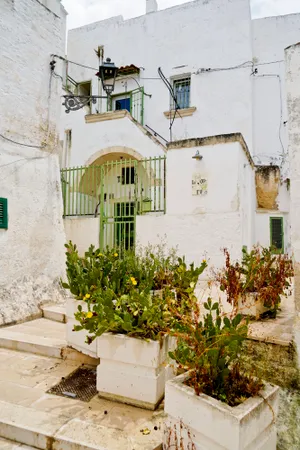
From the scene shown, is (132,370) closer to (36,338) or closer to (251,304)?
(251,304)

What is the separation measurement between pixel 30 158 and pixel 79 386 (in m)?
4.40

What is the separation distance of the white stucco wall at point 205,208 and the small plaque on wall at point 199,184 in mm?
76

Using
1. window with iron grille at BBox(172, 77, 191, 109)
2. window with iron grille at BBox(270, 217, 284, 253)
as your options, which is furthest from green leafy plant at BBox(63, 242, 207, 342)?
window with iron grille at BBox(172, 77, 191, 109)

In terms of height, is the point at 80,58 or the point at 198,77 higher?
the point at 80,58

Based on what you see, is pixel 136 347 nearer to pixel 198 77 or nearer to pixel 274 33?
pixel 198 77

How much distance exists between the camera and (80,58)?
566 inches

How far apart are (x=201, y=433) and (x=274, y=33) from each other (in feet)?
46.2

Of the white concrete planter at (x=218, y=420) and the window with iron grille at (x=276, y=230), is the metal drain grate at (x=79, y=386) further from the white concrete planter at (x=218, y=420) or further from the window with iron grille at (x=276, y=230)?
the window with iron grille at (x=276, y=230)

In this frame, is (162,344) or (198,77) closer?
(162,344)

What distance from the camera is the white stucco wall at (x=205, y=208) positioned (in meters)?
7.00

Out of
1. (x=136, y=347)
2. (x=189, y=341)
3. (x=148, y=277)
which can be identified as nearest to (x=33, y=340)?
(x=148, y=277)

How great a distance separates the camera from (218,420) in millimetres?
A: 1841

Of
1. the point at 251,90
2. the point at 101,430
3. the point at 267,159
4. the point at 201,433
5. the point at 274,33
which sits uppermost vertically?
the point at 274,33

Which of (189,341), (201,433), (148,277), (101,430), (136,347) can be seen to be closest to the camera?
(201,433)
